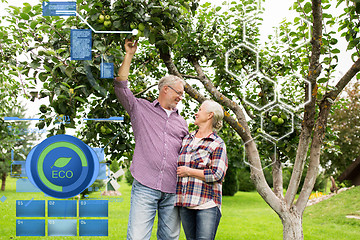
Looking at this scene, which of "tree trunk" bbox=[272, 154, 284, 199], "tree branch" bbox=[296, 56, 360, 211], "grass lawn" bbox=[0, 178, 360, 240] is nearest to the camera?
"tree branch" bbox=[296, 56, 360, 211]

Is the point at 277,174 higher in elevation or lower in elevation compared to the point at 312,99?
lower

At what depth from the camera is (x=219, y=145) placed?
205 centimetres

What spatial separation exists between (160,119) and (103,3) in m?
0.92

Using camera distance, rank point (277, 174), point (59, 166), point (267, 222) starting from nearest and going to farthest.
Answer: point (59, 166)
point (277, 174)
point (267, 222)
